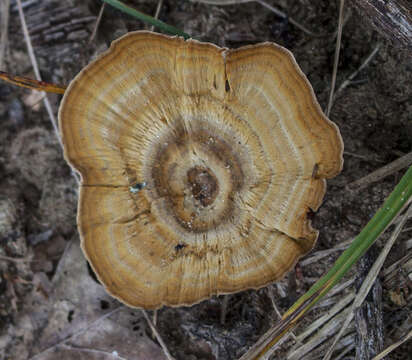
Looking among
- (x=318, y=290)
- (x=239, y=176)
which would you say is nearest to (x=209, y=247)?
(x=239, y=176)

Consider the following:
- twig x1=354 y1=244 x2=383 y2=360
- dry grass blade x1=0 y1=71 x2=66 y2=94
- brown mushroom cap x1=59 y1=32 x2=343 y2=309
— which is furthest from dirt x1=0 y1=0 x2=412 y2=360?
brown mushroom cap x1=59 y1=32 x2=343 y2=309

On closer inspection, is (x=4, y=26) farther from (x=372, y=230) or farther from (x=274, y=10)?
(x=372, y=230)

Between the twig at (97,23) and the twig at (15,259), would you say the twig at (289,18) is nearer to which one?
the twig at (97,23)

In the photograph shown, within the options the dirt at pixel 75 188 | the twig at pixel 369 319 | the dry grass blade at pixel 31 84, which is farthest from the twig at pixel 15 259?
the twig at pixel 369 319

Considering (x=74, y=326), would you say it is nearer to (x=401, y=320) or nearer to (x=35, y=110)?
(x=35, y=110)

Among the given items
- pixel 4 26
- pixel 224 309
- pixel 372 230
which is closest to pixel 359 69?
pixel 372 230

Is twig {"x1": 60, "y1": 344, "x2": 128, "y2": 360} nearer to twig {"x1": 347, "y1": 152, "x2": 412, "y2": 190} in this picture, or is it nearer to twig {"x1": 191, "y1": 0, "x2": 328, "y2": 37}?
twig {"x1": 347, "y1": 152, "x2": 412, "y2": 190}

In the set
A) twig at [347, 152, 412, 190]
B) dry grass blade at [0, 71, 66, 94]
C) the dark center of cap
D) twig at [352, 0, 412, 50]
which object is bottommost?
dry grass blade at [0, 71, 66, 94]
